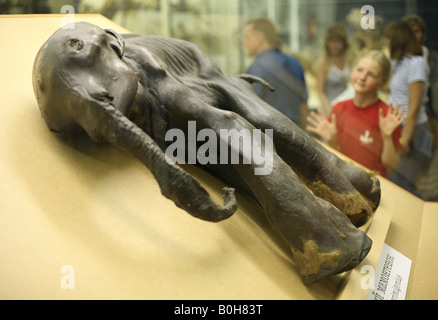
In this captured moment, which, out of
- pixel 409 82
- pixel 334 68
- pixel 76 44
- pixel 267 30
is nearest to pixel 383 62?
pixel 409 82

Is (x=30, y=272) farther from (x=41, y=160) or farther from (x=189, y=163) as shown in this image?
(x=189, y=163)

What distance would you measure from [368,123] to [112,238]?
1.44m

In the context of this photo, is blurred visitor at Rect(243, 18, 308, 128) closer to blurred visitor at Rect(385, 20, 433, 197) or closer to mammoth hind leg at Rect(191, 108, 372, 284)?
blurred visitor at Rect(385, 20, 433, 197)

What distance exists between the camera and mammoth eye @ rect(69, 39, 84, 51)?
1.00 meters

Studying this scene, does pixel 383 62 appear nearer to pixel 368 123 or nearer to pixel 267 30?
pixel 368 123

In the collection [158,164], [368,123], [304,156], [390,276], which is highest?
[158,164]

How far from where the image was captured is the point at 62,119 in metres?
1.06

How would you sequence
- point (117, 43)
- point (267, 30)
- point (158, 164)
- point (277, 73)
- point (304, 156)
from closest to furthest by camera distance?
point (158, 164), point (117, 43), point (304, 156), point (277, 73), point (267, 30)

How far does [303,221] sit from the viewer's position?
102 centimetres

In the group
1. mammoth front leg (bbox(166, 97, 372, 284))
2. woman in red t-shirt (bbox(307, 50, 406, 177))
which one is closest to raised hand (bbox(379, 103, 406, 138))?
woman in red t-shirt (bbox(307, 50, 406, 177))

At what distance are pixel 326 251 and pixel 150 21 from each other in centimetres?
184

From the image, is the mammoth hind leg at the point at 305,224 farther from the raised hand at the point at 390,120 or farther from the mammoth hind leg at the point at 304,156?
the raised hand at the point at 390,120

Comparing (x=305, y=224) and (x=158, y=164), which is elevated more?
(x=158, y=164)

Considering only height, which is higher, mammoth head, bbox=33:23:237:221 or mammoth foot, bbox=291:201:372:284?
mammoth head, bbox=33:23:237:221
